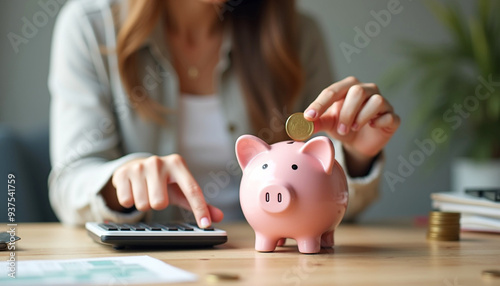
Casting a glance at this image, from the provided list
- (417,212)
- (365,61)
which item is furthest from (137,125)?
(417,212)

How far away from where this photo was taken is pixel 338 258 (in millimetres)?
657

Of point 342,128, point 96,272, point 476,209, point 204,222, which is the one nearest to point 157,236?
point 204,222

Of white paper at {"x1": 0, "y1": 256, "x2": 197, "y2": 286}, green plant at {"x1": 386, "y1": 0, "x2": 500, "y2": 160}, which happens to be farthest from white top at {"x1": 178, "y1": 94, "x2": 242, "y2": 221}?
green plant at {"x1": 386, "y1": 0, "x2": 500, "y2": 160}

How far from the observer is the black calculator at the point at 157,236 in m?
0.68

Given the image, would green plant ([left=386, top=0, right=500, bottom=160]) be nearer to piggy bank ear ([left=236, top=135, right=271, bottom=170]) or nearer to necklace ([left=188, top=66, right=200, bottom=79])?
necklace ([left=188, top=66, right=200, bottom=79])

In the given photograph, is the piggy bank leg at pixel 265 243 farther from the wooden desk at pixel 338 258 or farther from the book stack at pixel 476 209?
the book stack at pixel 476 209

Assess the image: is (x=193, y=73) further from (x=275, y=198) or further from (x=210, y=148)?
(x=275, y=198)

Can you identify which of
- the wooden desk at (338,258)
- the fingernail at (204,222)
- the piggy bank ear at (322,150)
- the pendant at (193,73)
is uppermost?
the pendant at (193,73)

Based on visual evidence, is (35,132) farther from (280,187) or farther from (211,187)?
(280,187)

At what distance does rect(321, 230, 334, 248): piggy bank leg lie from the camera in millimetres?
729

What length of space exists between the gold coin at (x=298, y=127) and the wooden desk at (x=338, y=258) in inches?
5.8

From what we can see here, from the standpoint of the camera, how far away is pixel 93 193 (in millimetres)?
975

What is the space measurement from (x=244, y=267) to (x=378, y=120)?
1.15 ft

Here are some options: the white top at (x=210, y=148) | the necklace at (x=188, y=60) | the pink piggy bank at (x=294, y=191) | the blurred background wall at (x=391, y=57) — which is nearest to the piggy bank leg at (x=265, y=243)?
the pink piggy bank at (x=294, y=191)
